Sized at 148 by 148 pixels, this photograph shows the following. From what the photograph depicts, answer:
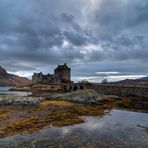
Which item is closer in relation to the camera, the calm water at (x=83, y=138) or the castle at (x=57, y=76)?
the calm water at (x=83, y=138)

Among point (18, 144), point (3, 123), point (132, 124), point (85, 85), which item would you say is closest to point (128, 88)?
point (85, 85)

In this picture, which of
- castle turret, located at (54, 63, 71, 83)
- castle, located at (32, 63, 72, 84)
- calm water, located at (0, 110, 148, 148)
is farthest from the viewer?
castle turret, located at (54, 63, 71, 83)

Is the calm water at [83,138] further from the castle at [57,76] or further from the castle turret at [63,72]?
the castle turret at [63,72]

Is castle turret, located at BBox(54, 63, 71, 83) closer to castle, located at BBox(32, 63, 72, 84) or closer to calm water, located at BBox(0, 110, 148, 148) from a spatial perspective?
castle, located at BBox(32, 63, 72, 84)

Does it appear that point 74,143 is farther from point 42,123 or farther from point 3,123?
point 3,123

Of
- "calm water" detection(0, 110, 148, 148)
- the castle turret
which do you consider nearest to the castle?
the castle turret

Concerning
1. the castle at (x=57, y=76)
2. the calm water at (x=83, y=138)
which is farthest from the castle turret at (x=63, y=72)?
the calm water at (x=83, y=138)

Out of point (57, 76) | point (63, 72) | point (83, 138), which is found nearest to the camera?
point (83, 138)

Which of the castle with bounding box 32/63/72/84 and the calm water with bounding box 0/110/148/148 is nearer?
the calm water with bounding box 0/110/148/148

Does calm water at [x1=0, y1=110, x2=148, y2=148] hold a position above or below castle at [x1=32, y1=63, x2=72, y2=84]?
below

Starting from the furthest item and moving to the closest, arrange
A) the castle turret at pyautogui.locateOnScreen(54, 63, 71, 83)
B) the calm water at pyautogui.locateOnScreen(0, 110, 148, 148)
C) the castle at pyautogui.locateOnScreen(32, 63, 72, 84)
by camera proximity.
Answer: the castle turret at pyautogui.locateOnScreen(54, 63, 71, 83) < the castle at pyautogui.locateOnScreen(32, 63, 72, 84) < the calm water at pyautogui.locateOnScreen(0, 110, 148, 148)

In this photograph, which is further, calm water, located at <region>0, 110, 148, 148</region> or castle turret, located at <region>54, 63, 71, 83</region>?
castle turret, located at <region>54, 63, 71, 83</region>

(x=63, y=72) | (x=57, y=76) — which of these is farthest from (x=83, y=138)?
(x=63, y=72)

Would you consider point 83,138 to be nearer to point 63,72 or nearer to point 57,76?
point 57,76
